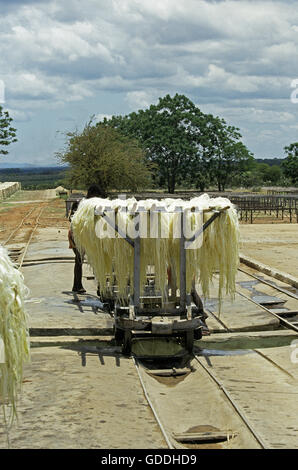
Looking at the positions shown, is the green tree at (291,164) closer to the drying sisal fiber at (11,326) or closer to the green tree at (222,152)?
the green tree at (222,152)

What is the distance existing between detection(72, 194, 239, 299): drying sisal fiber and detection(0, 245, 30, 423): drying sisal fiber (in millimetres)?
4363

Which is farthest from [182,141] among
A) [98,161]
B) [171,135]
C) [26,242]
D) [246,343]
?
[246,343]

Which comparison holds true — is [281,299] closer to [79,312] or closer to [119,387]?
[79,312]

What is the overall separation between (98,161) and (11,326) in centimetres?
3543

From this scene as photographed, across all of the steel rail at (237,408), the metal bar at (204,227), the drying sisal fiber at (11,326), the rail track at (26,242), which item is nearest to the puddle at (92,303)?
the steel rail at (237,408)

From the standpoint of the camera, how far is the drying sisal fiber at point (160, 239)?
8773mm

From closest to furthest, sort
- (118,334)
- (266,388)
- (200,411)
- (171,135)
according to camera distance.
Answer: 1. (200,411)
2. (266,388)
3. (118,334)
4. (171,135)

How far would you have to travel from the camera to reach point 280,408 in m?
6.98

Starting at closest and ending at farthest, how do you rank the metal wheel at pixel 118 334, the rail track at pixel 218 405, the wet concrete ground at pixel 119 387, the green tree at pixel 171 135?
the wet concrete ground at pixel 119 387 → the rail track at pixel 218 405 → the metal wheel at pixel 118 334 → the green tree at pixel 171 135

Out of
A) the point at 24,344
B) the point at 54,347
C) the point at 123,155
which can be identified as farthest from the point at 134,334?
the point at 123,155

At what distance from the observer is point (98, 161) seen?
39.4 m

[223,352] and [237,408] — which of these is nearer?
[237,408]

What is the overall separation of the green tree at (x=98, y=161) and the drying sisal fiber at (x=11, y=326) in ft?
115
